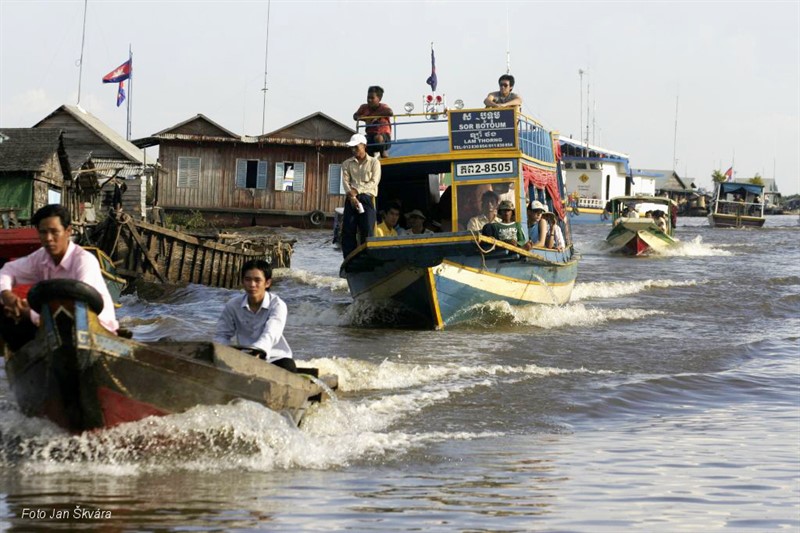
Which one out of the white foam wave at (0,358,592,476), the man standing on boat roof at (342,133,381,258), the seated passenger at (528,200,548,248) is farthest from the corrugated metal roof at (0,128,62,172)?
the white foam wave at (0,358,592,476)

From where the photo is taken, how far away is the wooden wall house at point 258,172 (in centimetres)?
4391

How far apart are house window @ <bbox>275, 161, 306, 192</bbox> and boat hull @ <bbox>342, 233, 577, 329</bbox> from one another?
28.4 meters

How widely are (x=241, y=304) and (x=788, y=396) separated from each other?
18.2 feet

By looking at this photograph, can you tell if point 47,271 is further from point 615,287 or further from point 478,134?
point 615,287

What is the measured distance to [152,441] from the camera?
707 centimetres

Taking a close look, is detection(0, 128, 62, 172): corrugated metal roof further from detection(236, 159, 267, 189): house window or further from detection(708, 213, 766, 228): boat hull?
detection(708, 213, 766, 228): boat hull

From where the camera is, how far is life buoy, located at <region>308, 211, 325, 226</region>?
4388cm

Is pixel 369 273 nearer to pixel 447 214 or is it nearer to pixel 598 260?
pixel 447 214

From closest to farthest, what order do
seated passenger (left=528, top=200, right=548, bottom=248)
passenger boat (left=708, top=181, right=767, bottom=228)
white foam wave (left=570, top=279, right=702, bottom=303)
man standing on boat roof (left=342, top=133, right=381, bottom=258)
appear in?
1. man standing on boat roof (left=342, top=133, right=381, bottom=258)
2. seated passenger (left=528, top=200, right=548, bottom=248)
3. white foam wave (left=570, top=279, right=702, bottom=303)
4. passenger boat (left=708, top=181, right=767, bottom=228)

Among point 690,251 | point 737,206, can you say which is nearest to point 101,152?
point 690,251

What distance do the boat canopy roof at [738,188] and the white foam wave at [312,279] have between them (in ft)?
120

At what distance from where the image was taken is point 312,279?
25.9 m

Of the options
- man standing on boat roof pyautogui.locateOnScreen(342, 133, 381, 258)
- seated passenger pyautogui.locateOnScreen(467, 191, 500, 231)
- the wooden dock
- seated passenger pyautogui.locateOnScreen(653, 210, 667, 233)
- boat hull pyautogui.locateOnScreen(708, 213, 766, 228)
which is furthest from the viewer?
boat hull pyautogui.locateOnScreen(708, 213, 766, 228)

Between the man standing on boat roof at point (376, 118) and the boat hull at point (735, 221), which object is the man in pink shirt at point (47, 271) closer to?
the man standing on boat roof at point (376, 118)
